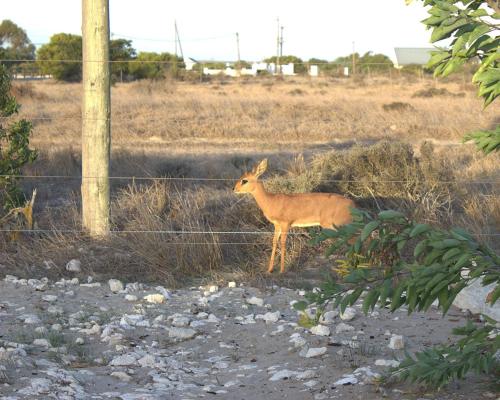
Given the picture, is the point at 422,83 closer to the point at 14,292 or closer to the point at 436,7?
the point at 14,292

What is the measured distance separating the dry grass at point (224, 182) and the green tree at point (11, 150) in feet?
1.69

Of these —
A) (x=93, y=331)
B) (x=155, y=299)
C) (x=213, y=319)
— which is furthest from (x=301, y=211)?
(x=93, y=331)

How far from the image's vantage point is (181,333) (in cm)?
669

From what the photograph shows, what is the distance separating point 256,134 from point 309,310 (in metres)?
16.2

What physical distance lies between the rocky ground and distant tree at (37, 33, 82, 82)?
70.0ft

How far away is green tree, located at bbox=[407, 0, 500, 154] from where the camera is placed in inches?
144

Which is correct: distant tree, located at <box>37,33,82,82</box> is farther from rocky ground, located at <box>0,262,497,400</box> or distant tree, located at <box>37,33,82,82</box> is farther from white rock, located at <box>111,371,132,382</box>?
white rock, located at <box>111,371,132,382</box>

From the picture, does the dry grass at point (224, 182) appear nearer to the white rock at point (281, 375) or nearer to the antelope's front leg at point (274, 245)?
the antelope's front leg at point (274, 245)

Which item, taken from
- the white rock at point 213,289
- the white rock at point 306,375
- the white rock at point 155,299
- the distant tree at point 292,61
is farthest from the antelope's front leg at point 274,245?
the distant tree at point 292,61

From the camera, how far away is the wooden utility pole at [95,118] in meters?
9.38

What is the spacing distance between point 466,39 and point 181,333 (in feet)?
12.5

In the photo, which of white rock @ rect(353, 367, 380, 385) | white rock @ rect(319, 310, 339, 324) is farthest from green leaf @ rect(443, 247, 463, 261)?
white rock @ rect(319, 310, 339, 324)

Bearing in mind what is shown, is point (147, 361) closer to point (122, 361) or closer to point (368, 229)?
point (122, 361)

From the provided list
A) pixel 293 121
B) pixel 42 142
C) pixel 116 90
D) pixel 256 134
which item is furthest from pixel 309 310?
pixel 116 90
